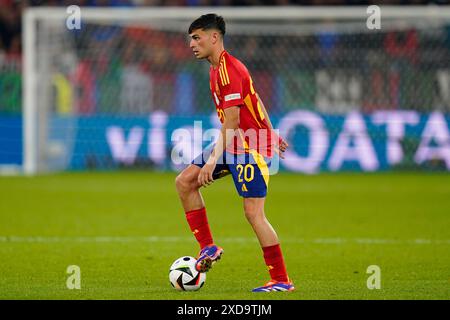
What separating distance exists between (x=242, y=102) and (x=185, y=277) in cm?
131

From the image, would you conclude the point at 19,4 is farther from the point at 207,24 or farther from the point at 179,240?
the point at 207,24

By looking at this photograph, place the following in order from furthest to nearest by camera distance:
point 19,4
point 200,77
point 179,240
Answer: point 19,4
point 200,77
point 179,240

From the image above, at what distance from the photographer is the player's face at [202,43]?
7.27 metres

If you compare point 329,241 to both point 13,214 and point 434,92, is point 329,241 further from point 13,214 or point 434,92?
point 434,92

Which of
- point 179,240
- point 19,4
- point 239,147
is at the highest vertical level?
point 19,4

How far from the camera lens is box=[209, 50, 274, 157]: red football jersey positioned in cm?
705

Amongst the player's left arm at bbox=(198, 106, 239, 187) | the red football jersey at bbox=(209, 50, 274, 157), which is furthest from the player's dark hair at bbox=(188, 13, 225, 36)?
the player's left arm at bbox=(198, 106, 239, 187)

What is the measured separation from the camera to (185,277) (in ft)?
23.6

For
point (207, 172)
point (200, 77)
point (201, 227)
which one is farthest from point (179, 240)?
point (200, 77)

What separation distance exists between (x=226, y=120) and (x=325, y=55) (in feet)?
42.7

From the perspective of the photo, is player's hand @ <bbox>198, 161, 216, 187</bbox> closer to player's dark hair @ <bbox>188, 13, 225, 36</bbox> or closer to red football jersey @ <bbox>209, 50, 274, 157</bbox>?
red football jersey @ <bbox>209, 50, 274, 157</bbox>

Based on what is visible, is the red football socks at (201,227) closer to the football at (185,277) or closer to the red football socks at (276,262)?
the football at (185,277)

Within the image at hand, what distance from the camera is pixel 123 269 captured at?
8383mm

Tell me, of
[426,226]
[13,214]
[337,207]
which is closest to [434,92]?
[337,207]
